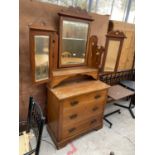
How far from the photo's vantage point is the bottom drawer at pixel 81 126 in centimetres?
186

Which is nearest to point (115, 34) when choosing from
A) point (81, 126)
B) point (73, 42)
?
point (73, 42)

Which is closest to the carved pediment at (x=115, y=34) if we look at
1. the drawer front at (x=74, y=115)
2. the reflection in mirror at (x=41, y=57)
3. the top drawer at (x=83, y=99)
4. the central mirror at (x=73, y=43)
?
the central mirror at (x=73, y=43)

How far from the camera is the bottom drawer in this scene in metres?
1.86

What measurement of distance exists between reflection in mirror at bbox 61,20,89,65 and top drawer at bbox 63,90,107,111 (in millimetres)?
518

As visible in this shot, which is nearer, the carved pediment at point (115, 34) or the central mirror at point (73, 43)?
the central mirror at point (73, 43)

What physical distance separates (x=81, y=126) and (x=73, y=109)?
38 centimetres

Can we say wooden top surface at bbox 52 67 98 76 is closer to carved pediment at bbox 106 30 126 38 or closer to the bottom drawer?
carved pediment at bbox 106 30 126 38

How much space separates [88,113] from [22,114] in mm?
949

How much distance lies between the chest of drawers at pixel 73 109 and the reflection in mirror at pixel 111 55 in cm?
36

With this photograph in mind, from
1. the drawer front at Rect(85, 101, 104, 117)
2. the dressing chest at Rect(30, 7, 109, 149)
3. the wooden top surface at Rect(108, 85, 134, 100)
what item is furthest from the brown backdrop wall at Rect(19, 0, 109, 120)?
the wooden top surface at Rect(108, 85, 134, 100)

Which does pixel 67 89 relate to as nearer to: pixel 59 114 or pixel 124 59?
pixel 59 114

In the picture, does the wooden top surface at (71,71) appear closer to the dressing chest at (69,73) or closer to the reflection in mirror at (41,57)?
the dressing chest at (69,73)

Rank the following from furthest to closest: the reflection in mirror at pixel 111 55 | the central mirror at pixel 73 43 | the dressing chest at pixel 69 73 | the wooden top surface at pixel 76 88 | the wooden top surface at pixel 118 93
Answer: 1. the wooden top surface at pixel 118 93
2. the reflection in mirror at pixel 111 55
3. the central mirror at pixel 73 43
4. the wooden top surface at pixel 76 88
5. the dressing chest at pixel 69 73
